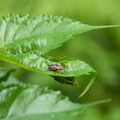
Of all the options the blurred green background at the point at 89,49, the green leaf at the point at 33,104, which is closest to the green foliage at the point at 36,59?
the green leaf at the point at 33,104

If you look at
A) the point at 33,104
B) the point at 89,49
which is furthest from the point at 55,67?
the point at 89,49

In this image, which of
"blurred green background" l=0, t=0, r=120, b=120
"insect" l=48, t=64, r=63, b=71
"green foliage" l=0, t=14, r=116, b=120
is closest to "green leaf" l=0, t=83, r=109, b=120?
"green foliage" l=0, t=14, r=116, b=120

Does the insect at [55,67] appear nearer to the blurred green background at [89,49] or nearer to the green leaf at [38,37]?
the green leaf at [38,37]

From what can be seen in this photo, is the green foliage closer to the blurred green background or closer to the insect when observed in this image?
the insect

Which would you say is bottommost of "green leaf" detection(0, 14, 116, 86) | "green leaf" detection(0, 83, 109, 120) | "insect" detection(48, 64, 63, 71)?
"green leaf" detection(0, 83, 109, 120)

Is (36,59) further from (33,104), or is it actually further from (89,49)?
(89,49)

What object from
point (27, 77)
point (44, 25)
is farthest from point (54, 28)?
point (27, 77)
